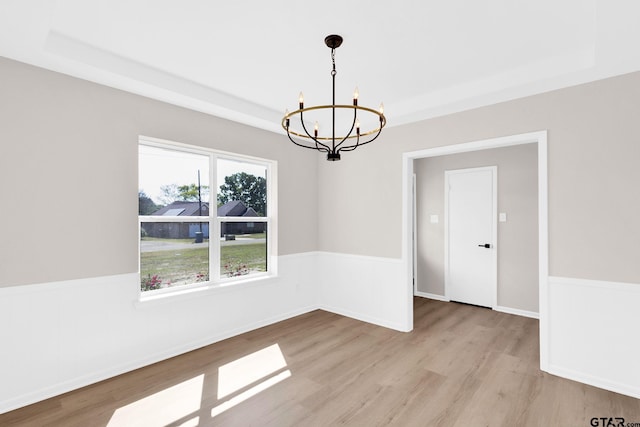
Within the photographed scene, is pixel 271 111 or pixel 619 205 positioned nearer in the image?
pixel 619 205

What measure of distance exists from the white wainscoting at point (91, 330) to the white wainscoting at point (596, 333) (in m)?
3.27

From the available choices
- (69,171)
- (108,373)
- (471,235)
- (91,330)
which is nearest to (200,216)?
(69,171)

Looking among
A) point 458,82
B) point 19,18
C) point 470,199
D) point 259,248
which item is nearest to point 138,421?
point 259,248

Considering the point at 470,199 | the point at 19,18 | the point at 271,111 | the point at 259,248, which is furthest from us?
the point at 470,199

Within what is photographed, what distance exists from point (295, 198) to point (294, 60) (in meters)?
2.16

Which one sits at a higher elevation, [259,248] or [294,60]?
[294,60]

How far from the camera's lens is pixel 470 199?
16.0 feet

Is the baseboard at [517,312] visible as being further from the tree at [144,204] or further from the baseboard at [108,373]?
the tree at [144,204]

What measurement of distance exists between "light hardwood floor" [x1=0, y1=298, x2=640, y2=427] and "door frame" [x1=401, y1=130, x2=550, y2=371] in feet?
1.19

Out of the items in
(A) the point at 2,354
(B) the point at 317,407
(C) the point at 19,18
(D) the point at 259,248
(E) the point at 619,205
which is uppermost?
(C) the point at 19,18

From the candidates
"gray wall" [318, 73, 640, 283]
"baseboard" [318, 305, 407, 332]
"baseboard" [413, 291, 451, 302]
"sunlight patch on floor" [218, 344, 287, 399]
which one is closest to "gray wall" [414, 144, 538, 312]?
"baseboard" [413, 291, 451, 302]

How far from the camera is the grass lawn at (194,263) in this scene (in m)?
3.22

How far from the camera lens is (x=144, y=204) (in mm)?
3170

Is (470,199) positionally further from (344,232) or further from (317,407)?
(317,407)
